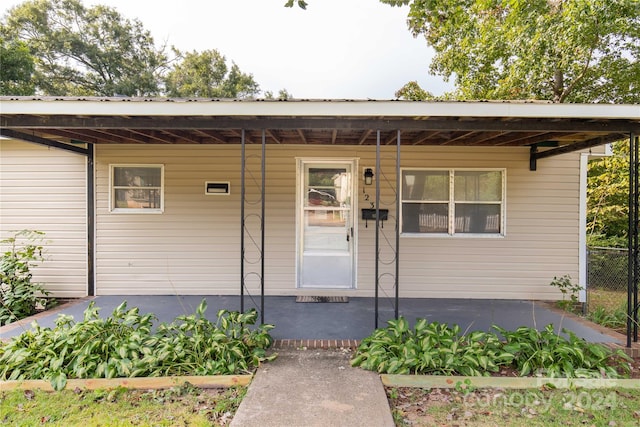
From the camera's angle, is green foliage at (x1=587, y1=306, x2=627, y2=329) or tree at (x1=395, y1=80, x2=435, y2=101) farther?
tree at (x1=395, y1=80, x2=435, y2=101)

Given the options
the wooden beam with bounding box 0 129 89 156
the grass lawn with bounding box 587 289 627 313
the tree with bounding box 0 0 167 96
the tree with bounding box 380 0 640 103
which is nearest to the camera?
the wooden beam with bounding box 0 129 89 156

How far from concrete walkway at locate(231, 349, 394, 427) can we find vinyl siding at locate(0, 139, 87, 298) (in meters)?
4.23

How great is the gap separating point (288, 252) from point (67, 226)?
3.53 m

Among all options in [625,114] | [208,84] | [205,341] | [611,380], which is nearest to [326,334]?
[205,341]

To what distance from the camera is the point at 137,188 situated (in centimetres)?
532

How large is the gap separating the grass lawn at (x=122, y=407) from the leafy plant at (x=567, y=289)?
481 cm

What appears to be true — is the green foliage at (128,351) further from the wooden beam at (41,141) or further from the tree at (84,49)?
the tree at (84,49)

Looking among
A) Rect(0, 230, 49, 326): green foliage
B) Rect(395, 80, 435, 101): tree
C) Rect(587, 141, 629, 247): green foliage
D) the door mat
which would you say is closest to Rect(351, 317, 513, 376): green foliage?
the door mat

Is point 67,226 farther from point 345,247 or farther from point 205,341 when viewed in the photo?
point 345,247

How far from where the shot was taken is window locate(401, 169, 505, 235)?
208 inches

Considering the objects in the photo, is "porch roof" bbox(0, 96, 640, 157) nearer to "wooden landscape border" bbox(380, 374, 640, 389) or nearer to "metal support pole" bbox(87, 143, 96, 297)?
"metal support pole" bbox(87, 143, 96, 297)

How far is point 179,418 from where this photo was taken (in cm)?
241

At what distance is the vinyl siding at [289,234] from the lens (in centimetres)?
521

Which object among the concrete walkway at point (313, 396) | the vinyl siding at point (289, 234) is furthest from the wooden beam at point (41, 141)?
the concrete walkway at point (313, 396)
